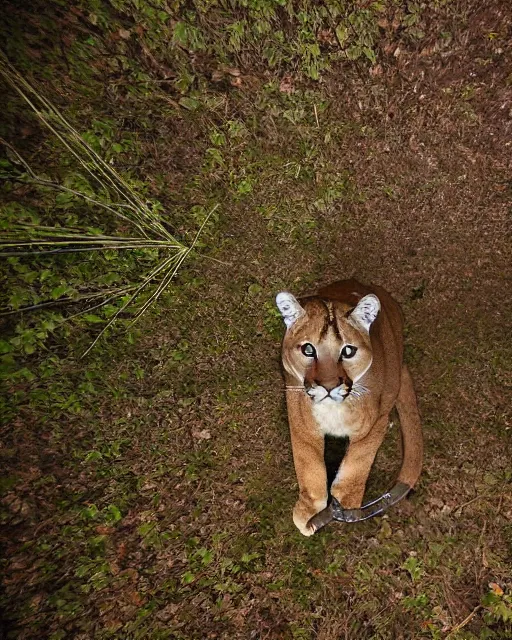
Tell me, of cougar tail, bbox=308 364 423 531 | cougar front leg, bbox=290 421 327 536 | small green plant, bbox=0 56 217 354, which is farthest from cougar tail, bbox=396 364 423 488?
small green plant, bbox=0 56 217 354

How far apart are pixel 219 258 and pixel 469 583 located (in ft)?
8.59

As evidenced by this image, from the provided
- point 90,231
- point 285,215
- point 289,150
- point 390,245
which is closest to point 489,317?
point 390,245

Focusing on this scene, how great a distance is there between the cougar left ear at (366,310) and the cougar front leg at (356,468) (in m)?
0.68

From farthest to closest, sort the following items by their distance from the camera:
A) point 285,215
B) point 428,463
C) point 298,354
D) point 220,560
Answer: point 285,215 < point 428,463 < point 220,560 < point 298,354

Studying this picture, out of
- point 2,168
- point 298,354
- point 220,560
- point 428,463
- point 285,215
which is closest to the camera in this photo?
point 298,354

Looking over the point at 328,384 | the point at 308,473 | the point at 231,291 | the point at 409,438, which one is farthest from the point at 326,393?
the point at 231,291

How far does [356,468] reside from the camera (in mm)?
2607

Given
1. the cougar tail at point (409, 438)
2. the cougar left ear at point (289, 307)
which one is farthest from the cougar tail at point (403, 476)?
the cougar left ear at point (289, 307)

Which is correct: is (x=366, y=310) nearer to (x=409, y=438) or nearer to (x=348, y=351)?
(x=348, y=351)

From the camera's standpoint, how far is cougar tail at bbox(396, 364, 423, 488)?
268 centimetres

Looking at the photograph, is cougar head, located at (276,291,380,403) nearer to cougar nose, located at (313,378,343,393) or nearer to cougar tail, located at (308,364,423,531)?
cougar nose, located at (313,378,343,393)

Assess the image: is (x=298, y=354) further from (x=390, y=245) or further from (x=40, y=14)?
(x=40, y=14)

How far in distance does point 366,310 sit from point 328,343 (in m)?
0.26

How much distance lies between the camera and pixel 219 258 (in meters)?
3.06
